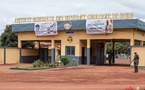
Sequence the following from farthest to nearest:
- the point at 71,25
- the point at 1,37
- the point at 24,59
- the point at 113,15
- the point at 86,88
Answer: the point at 1,37, the point at 24,59, the point at 71,25, the point at 113,15, the point at 86,88

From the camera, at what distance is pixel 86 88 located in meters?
16.7

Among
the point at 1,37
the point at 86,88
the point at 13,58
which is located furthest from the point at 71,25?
the point at 1,37

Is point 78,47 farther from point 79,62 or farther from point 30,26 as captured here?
point 30,26

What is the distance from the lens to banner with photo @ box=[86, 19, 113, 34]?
37594 mm

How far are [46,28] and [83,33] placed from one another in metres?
5.14

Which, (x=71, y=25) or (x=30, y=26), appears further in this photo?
(x=30, y=26)

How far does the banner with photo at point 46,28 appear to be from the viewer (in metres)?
41.9

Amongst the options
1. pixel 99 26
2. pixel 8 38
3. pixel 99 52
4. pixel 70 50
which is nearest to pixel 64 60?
pixel 70 50

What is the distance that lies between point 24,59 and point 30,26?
5131 mm

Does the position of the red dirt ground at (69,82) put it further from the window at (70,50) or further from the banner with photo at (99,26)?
the window at (70,50)

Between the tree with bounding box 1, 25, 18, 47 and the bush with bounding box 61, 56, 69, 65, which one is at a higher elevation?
the tree with bounding box 1, 25, 18, 47

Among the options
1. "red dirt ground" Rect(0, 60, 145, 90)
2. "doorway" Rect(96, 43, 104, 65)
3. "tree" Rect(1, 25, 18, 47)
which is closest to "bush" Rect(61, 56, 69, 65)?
"doorway" Rect(96, 43, 104, 65)

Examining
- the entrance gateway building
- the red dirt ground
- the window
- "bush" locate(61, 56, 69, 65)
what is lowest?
the red dirt ground

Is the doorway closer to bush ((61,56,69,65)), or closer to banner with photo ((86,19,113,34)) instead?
banner with photo ((86,19,113,34))
